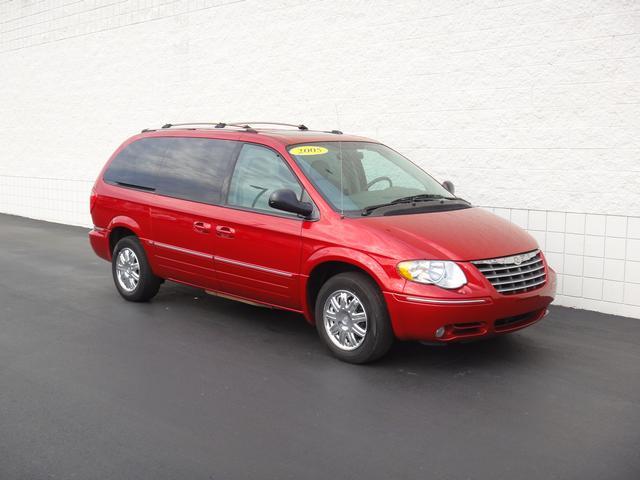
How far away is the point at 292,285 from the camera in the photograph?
642cm

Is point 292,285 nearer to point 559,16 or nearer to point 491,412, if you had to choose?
point 491,412

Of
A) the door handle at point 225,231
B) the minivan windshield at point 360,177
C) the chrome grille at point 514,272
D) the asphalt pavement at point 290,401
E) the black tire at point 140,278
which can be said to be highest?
the minivan windshield at point 360,177

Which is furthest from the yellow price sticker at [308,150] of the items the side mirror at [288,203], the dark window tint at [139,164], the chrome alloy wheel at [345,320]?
the dark window tint at [139,164]

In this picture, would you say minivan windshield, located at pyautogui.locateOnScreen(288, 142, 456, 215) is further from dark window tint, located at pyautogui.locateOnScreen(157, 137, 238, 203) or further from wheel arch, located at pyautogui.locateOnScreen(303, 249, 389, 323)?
dark window tint, located at pyautogui.locateOnScreen(157, 137, 238, 203)

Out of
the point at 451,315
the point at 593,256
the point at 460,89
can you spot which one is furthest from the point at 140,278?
the point at 593,256

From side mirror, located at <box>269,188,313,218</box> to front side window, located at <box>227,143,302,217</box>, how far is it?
0.23 metres

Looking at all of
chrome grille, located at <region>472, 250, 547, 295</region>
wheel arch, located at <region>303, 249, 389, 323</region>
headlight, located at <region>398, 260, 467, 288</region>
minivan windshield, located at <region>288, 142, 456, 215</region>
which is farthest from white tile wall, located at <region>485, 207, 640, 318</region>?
wheel arch, located at <region>303, 249, 389, 323</region>

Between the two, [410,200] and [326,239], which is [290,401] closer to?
[326,239]

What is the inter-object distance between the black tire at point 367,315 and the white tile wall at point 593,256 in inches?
129

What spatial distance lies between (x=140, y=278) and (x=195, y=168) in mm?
1396

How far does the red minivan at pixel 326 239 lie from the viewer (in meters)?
5.71

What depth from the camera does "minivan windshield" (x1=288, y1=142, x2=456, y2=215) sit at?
6.44 m

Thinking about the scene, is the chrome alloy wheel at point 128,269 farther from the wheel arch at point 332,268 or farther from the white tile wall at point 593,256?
the white tile wall at point 593,256

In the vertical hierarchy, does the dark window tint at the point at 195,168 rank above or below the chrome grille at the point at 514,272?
above
